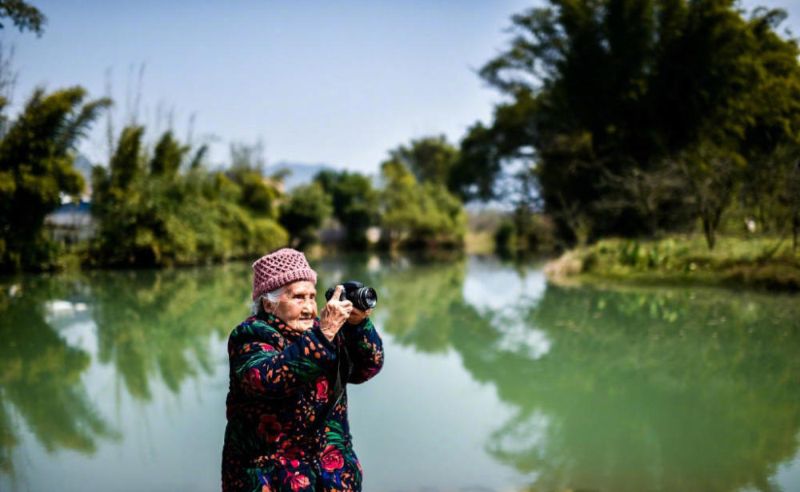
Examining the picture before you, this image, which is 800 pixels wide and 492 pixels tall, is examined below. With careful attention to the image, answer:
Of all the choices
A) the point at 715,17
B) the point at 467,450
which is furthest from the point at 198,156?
the point at 467,450

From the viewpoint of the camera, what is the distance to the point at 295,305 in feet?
5.81

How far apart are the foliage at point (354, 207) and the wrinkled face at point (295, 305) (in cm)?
3479

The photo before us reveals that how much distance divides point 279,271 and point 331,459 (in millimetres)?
478

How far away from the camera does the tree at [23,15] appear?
4945mm

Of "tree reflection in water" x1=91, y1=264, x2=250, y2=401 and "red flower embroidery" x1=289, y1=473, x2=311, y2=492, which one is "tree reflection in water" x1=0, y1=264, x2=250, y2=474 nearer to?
"tree reflection in water" x1=91, y1=264, x2=250, y2=401

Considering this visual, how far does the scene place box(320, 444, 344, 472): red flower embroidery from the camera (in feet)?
5.69

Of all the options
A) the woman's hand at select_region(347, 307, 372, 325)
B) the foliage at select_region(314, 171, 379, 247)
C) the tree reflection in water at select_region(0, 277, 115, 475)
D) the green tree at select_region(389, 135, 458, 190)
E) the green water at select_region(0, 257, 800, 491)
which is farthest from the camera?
the green tree at select_region(389, 135, 458, 190)

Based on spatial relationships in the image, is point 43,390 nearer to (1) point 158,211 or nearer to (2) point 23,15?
(2) point 23,15

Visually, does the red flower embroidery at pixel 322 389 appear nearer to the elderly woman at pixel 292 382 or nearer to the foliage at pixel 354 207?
the elderly woman at pixel 292 382

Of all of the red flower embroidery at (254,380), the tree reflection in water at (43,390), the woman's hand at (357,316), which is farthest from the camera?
the tree reflection in water at (43,390)

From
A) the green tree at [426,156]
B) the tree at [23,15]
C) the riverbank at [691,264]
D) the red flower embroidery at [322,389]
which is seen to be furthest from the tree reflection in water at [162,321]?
the green tree at [426,156]

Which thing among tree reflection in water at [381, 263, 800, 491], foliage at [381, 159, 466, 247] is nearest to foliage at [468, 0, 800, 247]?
tree reflection in water at [381, 263, 800, 491]

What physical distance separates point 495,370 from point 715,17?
45.6 feet

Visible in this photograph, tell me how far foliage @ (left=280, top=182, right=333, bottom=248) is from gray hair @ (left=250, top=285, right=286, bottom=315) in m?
30.4
